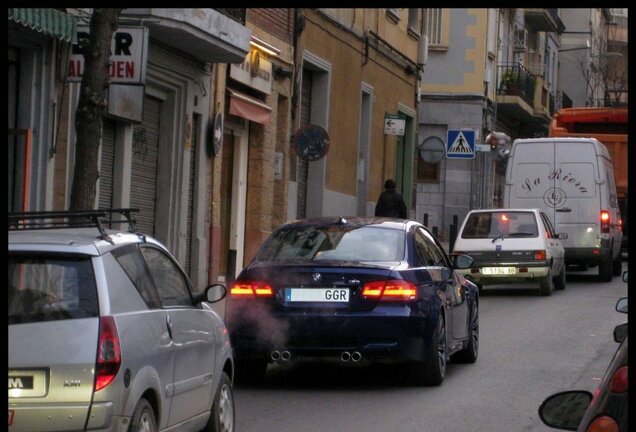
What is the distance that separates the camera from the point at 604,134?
112 feet

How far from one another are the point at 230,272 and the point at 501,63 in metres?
27.9

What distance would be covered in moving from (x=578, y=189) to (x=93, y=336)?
69.9ft

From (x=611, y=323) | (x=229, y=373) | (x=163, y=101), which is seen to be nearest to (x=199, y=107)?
(x=163, y=101)

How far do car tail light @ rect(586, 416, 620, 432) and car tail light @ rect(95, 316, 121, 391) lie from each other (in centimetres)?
328

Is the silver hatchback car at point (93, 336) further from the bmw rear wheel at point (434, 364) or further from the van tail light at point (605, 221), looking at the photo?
the van tail light at point (605, 221)

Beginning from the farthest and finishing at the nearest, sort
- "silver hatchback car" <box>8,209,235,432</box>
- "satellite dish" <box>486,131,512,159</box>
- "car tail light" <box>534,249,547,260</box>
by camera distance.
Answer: "satellite dish" <box>486,131,512,159</box>, "car tail light" <box>534,249,547,260</box>, "silver hatchback car" <box>8,209,235,432</box>

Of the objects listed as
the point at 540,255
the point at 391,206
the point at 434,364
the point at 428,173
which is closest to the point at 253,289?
the point at 434,364

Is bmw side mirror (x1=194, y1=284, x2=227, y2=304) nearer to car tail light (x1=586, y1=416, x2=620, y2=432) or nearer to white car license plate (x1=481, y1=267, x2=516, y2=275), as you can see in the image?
car tail light (x1=586, y1=416, x2=620, y2=432)

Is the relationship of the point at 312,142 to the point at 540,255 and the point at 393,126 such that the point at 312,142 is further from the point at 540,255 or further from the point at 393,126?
the point at 393,126

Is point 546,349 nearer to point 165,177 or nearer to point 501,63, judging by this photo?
point 165,177

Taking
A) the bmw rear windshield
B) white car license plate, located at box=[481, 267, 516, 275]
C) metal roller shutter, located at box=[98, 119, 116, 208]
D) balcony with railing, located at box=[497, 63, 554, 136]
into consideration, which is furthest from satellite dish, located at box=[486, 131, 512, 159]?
the bmw rear windshield

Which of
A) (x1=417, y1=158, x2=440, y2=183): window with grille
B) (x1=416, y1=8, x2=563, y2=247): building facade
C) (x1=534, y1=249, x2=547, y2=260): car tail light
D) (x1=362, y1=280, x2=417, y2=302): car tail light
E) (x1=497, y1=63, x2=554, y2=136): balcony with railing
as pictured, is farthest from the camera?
(x1=497, y1=63, x2=554, y2=136): balcony with railing

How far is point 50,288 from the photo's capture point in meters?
7.07

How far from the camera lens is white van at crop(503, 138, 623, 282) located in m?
27.2
